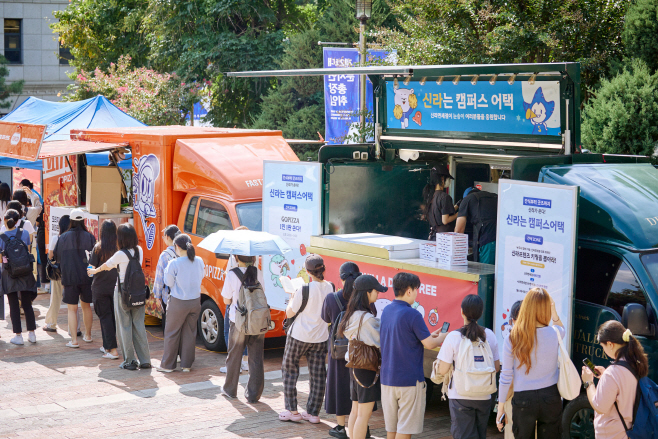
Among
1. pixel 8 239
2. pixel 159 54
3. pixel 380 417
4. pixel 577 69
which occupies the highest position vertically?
pixel 159 54

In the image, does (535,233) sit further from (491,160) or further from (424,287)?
(491,160)

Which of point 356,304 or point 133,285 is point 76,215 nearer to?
point 133,285

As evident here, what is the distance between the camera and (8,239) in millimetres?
10188

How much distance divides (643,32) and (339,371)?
7.10 metres

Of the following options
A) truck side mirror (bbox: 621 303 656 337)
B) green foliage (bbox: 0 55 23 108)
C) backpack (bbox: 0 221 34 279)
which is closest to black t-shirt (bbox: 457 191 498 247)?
truck side mirror (bbox: 621 303 656 337)

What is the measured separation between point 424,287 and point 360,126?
6160mm

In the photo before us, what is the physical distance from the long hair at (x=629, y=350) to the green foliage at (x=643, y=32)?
695 centimetres

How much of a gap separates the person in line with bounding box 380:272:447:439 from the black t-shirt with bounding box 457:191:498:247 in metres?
2.92

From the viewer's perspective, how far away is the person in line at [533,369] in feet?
17.4

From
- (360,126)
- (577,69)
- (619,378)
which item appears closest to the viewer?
(619,378)

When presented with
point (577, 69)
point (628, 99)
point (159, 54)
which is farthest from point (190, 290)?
point (159, 54)

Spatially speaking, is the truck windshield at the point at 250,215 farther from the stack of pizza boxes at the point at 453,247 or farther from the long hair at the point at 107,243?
the stack of pizza boxes at the point at 453,247

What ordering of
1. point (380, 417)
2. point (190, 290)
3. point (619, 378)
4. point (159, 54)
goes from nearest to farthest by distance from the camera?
point (619, 378) < point (380, 417) < point (190, 290) < point (159, 54)

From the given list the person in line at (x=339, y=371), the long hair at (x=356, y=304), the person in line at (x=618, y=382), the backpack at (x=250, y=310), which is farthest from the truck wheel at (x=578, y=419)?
the backpack at (x=250, y=310)
